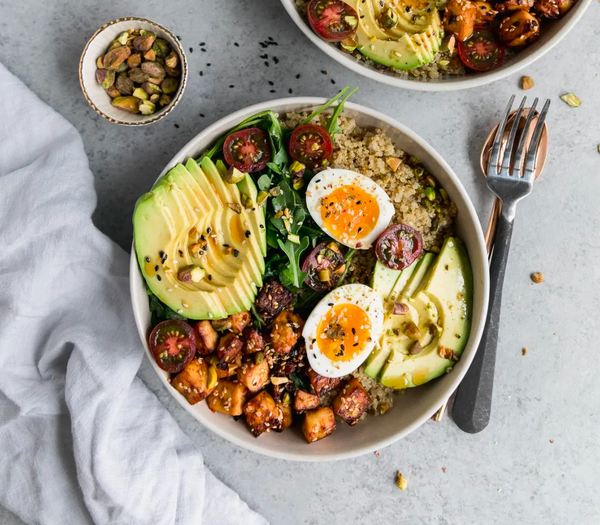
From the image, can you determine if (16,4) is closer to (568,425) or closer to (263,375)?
(263,375)

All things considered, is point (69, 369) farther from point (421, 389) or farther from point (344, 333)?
point (421, 389)

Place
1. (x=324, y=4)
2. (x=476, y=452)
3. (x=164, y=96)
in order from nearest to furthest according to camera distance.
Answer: (x=324, y=4)
(x=164, y=96)
(x=476, y=452)

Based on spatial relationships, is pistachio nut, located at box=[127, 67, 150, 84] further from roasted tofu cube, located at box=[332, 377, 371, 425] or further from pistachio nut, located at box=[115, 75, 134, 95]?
roasted tofu cube, located at box=[332, 377, 371, 425]

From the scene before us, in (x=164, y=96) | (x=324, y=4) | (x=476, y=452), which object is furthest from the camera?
(x=476, y=452)

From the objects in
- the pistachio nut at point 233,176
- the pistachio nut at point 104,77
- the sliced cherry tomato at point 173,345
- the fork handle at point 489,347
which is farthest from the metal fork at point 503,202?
the pistachio nut at point 104,77

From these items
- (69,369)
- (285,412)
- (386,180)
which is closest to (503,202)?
(386,180)

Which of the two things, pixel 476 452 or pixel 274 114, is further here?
pixel 476 452

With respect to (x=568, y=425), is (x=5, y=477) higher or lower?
lower

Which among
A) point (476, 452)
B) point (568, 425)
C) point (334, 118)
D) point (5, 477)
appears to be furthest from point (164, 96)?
point (568, 425)

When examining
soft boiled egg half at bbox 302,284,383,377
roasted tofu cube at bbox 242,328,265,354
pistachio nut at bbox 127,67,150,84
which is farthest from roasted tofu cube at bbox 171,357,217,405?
pistachio nut at bbox 127,67,150,84
